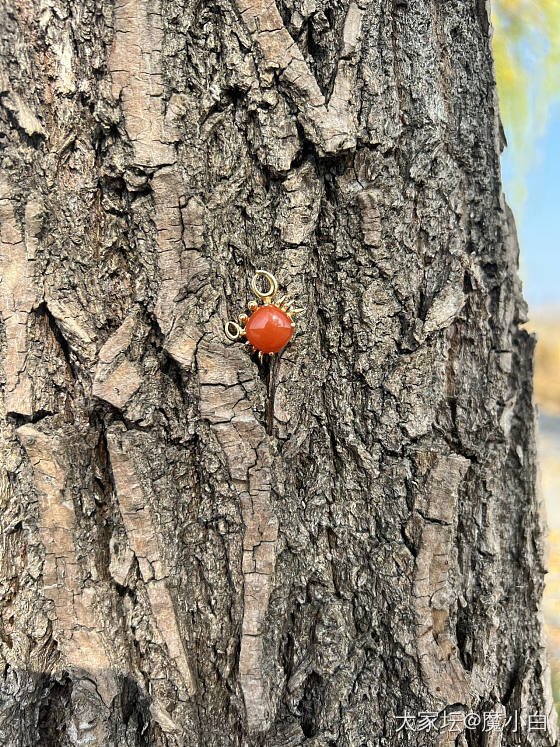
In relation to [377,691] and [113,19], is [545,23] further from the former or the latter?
[377,691]

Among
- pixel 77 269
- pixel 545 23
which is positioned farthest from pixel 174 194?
pixel 545 23

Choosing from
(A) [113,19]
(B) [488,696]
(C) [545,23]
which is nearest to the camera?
(A) [113,19]

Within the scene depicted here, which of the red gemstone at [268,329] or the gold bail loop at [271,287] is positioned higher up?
the gold bail loop at [271,287]

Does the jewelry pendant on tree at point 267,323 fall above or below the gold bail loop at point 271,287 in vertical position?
below

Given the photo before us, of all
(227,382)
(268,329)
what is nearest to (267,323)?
(268,329)

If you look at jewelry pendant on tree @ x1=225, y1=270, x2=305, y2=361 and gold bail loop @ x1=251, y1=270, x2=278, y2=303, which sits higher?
gold bail loop @ x1=251, y1=270, x2=278, y2=303
